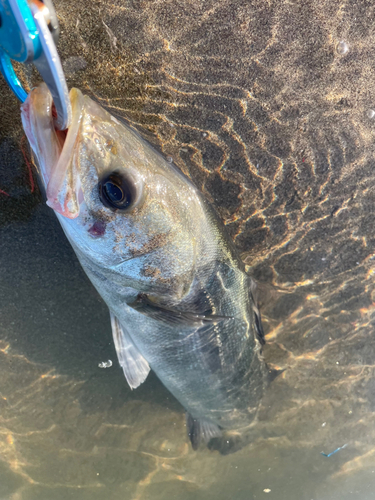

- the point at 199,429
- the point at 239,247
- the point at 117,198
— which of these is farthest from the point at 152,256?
the point at 199,429

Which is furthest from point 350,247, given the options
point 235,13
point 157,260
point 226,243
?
point 235,13

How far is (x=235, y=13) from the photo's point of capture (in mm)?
2404

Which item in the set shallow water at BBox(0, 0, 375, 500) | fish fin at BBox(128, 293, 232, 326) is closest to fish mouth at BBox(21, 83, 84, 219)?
fish fin at BBox(128, 293, 232, 326)

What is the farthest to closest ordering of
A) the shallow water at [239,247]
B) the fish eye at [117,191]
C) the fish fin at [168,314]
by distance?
the shallow water at [239,247] → the fish fin at [168,314] → the fish eye at [117,191]

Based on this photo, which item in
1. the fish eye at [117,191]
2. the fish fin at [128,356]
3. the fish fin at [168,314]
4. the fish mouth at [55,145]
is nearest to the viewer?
the fish mouth at [55,145]

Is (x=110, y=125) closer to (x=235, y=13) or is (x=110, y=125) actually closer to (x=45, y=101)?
(x=45, y=101)

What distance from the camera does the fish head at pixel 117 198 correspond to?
158 centimetres

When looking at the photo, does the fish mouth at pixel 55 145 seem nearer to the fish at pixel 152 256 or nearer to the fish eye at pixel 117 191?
the fish at pixel 152 256

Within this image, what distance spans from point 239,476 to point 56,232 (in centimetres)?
375

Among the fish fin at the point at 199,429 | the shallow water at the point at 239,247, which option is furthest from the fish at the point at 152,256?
the shallow water at the point at 239,247

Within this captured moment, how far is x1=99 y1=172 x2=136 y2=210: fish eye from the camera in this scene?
1.70 m

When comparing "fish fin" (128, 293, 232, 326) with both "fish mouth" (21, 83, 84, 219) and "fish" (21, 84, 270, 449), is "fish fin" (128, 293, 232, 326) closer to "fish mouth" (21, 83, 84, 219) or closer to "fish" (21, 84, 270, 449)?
"fish" (21, 84, 270, 449)

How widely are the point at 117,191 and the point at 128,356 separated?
1.54 metres

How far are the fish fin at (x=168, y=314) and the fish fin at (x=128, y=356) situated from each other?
45cm
